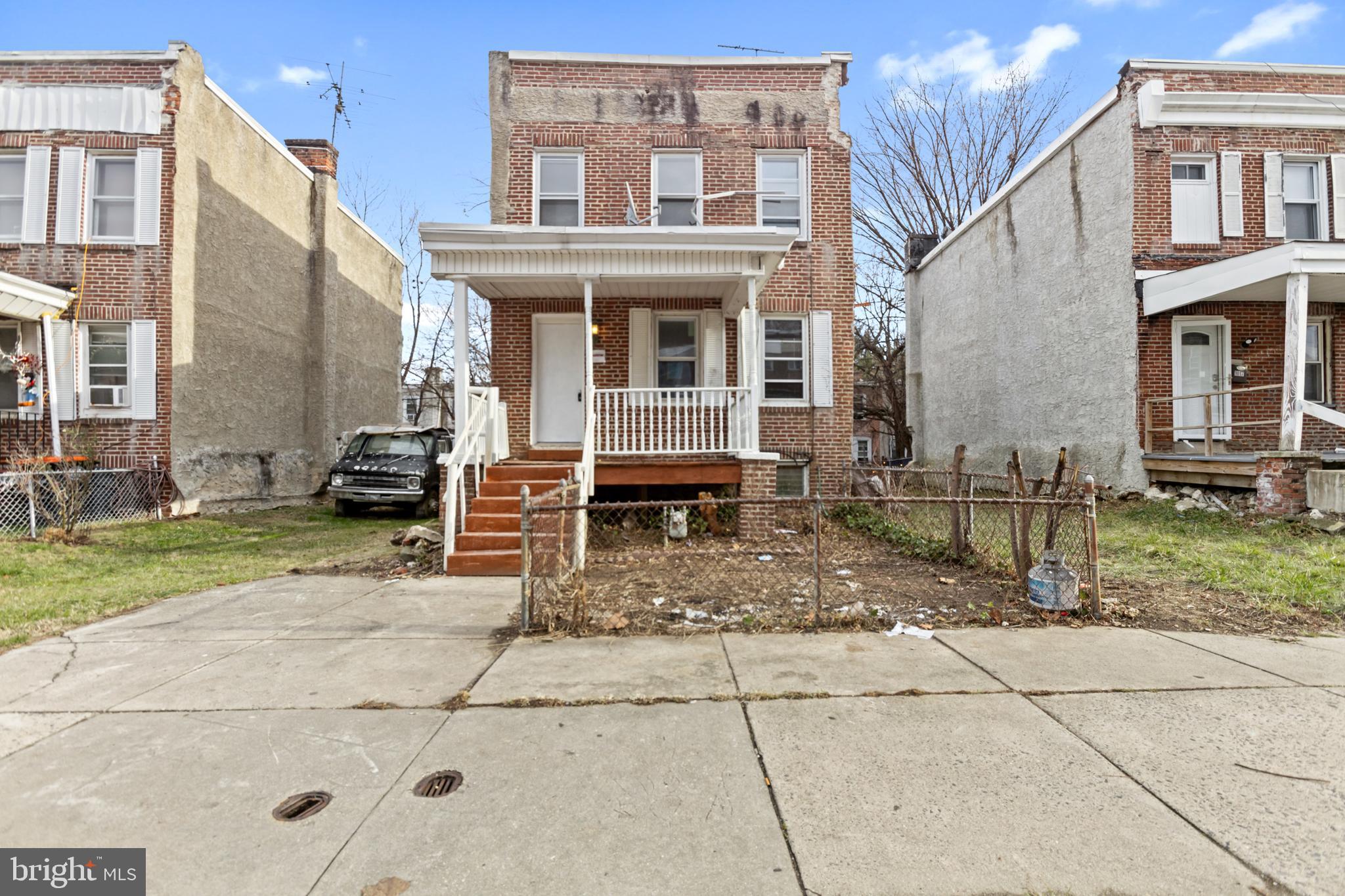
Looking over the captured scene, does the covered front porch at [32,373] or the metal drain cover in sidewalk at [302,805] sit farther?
the covered front porch at [32,373]

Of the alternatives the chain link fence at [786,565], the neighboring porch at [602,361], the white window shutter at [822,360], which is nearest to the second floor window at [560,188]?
the neighboring porch at [602,361]

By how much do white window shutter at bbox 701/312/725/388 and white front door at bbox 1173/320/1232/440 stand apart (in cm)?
808

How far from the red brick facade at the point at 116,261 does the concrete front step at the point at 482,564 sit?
8226mm

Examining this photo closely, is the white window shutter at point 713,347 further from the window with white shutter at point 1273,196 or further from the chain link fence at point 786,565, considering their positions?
the window with white shutter at point 1273,196

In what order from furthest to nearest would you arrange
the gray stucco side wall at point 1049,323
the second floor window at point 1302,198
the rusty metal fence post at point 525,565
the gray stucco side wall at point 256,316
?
the gray stucco side wall at point 256,316 < the second floor window at point 1302,198 < the gray stucco side wall at point 1049,323 < the rusty metal fence post at point 525,565

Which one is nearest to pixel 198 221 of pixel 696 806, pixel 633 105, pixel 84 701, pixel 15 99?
pixel 15 99

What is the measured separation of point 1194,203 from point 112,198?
1984 centimetres

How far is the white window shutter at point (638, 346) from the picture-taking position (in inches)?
427

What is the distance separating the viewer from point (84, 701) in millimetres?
3604

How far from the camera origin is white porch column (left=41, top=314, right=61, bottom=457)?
35.0 ft

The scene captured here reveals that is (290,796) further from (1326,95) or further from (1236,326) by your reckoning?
(1326,95)

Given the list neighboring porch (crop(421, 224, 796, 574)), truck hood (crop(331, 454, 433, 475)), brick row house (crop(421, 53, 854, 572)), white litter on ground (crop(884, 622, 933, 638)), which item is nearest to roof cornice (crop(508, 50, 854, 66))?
brick row house (crop(421, 53, 854, 572))

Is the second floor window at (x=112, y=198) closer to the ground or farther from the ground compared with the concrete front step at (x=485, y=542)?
farther from the ground

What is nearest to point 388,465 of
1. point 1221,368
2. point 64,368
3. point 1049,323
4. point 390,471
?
point 390,471
